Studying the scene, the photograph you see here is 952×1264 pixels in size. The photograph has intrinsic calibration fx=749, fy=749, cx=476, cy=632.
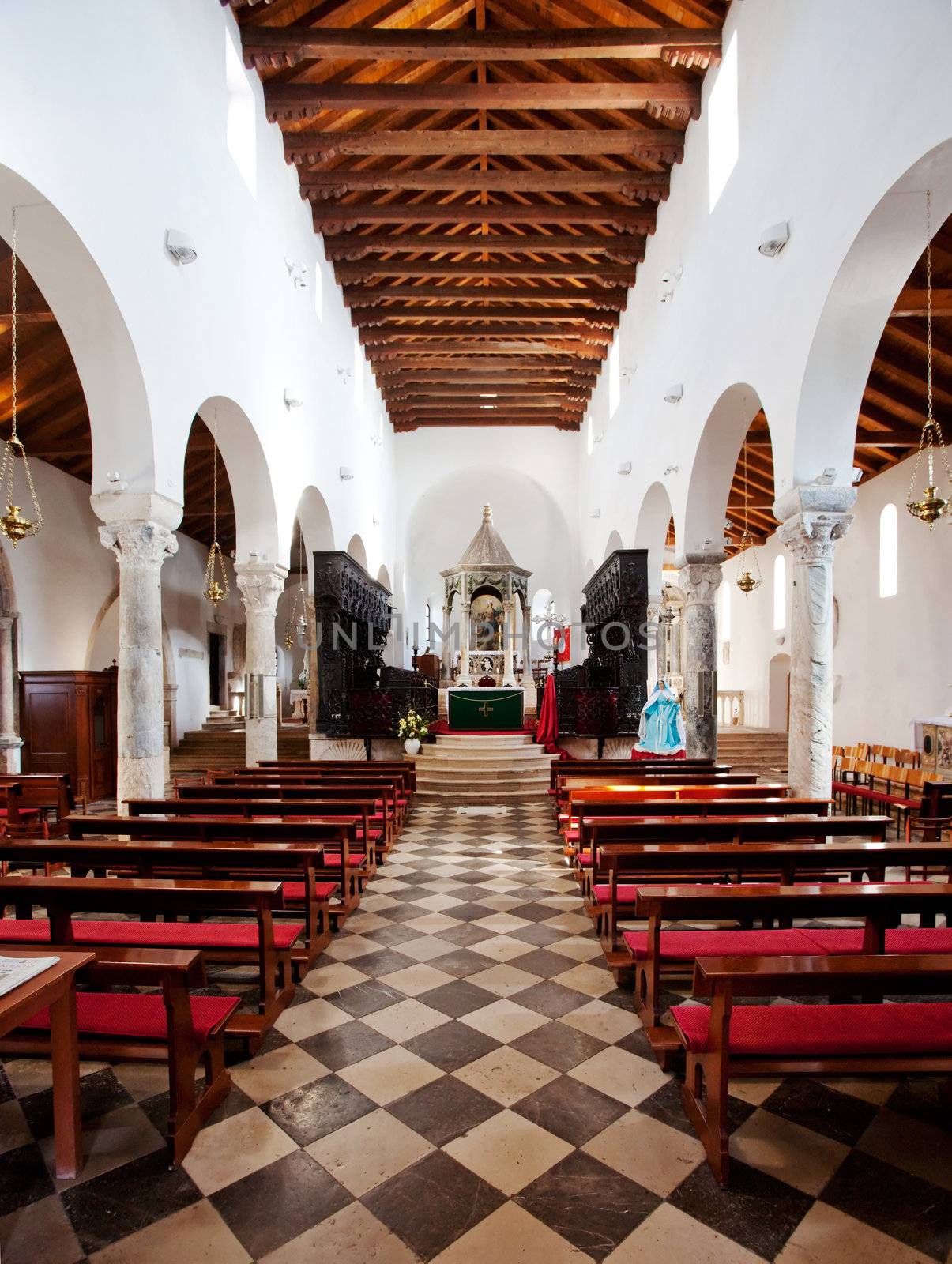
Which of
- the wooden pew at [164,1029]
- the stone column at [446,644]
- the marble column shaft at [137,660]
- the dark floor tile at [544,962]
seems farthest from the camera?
the stone column at [446,644]

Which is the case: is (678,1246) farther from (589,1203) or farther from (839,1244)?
(839,1244)

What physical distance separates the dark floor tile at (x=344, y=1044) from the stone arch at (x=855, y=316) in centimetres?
610

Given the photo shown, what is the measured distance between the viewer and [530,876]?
676cm

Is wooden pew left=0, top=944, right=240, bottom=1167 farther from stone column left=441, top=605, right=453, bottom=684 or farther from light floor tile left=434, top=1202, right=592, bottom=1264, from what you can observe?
stone column left=441, top=605, right=453, bottom=684

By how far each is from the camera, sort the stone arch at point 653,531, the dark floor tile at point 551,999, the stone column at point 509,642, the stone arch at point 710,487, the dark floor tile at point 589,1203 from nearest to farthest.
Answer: the dark floor tile at point 589,1203 < the dark floor tile at point 551,999 < the stone arch at point 710,487 < the stone arch at point 653,531 < the stone column at point 509,642

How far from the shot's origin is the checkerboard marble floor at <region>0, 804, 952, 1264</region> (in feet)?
7.70

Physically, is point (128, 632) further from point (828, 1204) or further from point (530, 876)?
point (828, 1204)

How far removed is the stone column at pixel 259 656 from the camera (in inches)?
417

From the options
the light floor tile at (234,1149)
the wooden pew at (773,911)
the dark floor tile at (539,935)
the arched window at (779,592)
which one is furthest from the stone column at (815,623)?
the arched window at (779,592)

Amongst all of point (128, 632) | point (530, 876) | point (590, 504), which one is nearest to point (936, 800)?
point (530, 876)

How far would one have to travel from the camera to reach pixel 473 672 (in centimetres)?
1877

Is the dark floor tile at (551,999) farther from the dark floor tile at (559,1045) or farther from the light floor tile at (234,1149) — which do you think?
the light floor tile at (234,1149)

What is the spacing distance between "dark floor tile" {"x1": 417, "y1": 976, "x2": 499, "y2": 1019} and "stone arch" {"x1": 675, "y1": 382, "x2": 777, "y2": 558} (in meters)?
7.84

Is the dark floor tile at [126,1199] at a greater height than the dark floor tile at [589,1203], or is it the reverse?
the dark floor tile at [126,1199]
